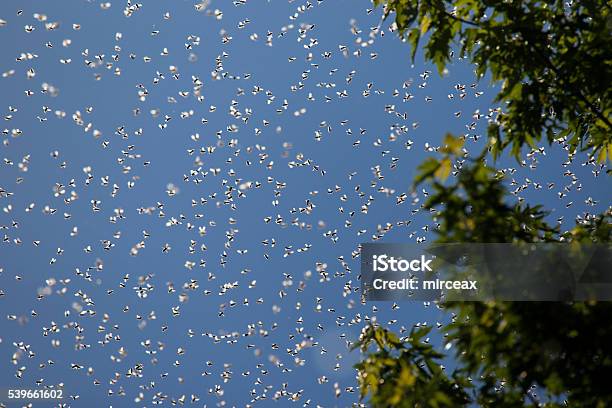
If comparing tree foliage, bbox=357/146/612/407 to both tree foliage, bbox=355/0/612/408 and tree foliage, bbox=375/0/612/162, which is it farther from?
tree foliage, bbox=375/0/612/162

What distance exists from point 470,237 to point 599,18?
3.50 metres

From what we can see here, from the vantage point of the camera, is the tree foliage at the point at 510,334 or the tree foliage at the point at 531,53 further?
the tree foliage at the point at 531,53

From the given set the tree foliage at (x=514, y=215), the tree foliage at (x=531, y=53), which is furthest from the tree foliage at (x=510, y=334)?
the tree foliage at (x=531, y=53)

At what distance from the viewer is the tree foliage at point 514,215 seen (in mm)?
3568

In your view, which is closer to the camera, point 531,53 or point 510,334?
point 510,334

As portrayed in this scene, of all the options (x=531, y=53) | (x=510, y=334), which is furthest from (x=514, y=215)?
(x=531, y=53)

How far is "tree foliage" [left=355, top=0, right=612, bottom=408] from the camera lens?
11.7 ft

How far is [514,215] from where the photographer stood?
403 cm

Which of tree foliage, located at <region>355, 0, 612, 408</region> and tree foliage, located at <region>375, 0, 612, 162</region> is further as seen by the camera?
tree foliage, located at <region>375, 0, 612, 162</region>

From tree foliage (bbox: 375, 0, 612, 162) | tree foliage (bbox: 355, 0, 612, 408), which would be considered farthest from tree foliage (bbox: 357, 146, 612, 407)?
tree foliage (bbox: 375, 0, 612, 162)

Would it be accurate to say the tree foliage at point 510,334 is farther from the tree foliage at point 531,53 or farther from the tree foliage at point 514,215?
the tree foliage at point 531,53

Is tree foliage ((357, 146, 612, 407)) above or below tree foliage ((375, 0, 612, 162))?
below

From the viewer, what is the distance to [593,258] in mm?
4176

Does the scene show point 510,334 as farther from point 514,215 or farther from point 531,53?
point 531,53
